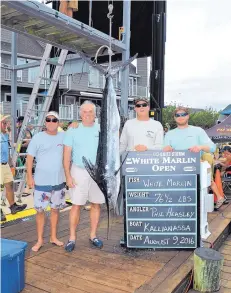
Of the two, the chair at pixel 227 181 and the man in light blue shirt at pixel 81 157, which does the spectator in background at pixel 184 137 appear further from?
the chair at pixel 227 181

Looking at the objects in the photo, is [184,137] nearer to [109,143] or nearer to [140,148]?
[140,148]

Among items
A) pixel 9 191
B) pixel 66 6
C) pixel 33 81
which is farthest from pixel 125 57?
pixel 33 81

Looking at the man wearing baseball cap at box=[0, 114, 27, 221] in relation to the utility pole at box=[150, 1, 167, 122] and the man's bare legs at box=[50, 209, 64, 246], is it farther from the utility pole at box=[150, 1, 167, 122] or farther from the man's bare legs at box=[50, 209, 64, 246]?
the utility pole at box=[150, 1, 167, 122]

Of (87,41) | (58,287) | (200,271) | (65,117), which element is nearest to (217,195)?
(200,271)

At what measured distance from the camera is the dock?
2607 mm

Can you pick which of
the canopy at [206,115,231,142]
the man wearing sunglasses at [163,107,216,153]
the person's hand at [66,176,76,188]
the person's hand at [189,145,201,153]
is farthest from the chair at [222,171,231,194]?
the person's hand at [66,176,76,188]

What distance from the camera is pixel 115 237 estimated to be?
3.85m

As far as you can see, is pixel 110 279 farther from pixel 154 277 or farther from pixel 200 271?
pixel 200 271

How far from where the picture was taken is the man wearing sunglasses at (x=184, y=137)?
3393 mm

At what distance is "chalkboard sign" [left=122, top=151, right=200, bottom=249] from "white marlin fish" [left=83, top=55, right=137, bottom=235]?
515mm

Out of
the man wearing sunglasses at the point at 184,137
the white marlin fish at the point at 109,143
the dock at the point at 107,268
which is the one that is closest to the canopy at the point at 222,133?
the dock at the point at 107,268

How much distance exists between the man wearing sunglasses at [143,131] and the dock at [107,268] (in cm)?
110

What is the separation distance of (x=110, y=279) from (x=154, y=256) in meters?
0.68

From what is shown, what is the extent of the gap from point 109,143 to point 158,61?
3.14 m
